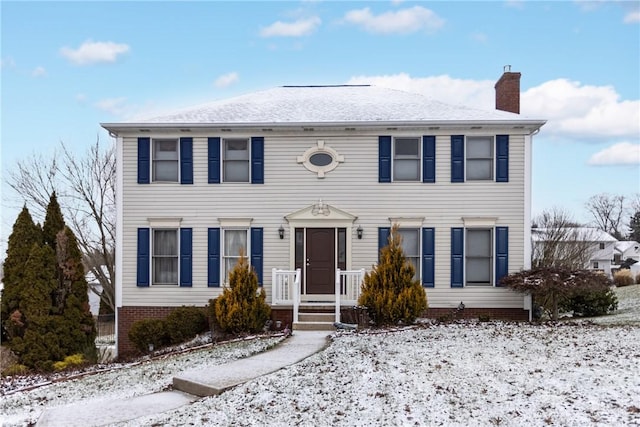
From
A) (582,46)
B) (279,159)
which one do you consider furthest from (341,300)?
(582,46)

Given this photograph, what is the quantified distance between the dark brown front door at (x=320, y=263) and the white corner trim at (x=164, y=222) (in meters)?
3.49

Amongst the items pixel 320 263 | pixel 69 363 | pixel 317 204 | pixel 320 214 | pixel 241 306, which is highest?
pixel 317 204

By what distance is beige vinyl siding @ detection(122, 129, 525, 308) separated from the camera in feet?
46.4

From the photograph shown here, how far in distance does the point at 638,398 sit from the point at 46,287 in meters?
12.5

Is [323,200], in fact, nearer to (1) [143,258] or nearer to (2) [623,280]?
(1) [143,258]

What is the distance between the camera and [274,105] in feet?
51.8

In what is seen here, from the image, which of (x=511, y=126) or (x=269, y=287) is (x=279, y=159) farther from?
(x=511, y=126)

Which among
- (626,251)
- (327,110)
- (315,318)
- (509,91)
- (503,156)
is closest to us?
(315,318)

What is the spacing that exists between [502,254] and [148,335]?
29.3 feet

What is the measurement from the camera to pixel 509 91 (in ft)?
51.1

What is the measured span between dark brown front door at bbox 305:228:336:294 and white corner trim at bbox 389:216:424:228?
162 centimetres

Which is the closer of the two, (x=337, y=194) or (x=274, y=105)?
(x=337, y=194)

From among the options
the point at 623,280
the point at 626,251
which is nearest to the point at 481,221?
the point at 623,280

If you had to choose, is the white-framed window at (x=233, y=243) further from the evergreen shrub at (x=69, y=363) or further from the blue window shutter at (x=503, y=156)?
the blue window shutter at (x=503, y=156)
